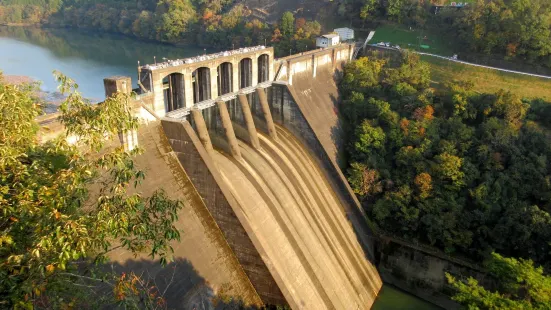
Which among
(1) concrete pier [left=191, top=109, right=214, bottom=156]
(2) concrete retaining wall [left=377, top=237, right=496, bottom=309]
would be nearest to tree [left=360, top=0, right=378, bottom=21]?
(2) concrete retaining wall [left=377, top=237, right=496, bottom=309]

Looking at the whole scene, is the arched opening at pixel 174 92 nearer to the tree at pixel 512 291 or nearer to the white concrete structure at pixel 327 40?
the tree at pixel 512 291

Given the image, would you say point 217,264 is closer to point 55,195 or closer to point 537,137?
point 55,195

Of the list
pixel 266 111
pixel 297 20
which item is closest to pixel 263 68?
pixel 266 111

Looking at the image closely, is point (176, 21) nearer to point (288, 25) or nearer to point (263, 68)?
point (288, 25)

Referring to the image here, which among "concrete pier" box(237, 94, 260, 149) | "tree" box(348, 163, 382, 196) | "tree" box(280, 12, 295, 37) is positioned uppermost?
"tree" box(280, 12, 295, 37)

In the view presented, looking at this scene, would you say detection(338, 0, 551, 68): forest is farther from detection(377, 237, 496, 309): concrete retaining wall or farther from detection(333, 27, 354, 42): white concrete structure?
detection(377, 237, 496, 309): concrete retaining wall

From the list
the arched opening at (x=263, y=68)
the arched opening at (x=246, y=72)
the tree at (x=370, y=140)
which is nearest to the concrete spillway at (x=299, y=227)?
the arched opening at (x=246, y=72)
